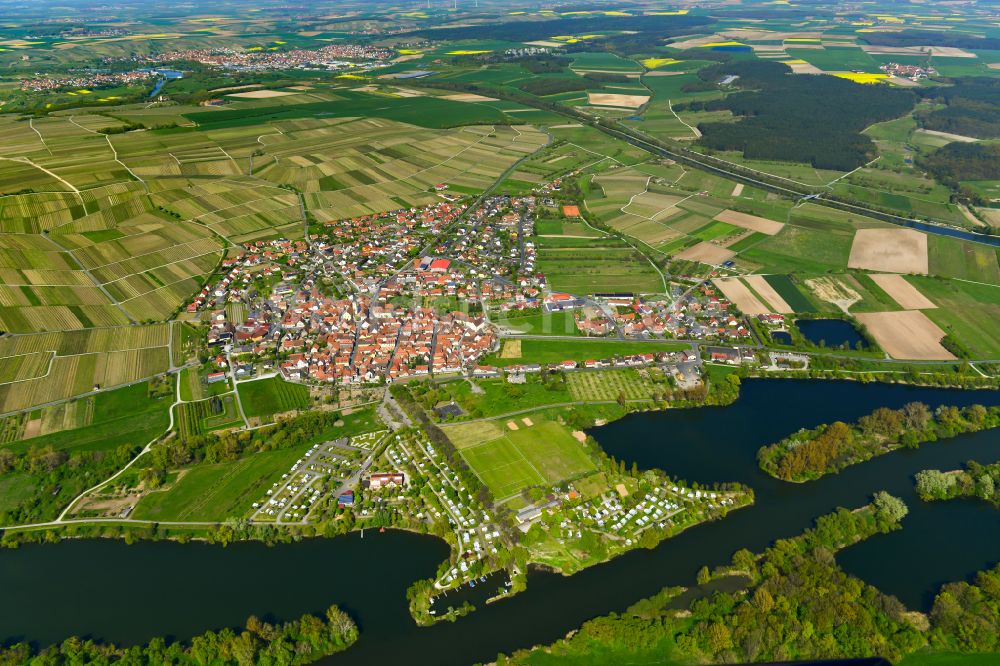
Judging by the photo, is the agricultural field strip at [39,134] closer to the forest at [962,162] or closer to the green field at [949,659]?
the green field at [949,659]

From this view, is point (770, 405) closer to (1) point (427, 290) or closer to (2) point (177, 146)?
(1) point (427, 290)

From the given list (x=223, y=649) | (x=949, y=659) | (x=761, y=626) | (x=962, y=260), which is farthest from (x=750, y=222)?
(x=223, y=649)

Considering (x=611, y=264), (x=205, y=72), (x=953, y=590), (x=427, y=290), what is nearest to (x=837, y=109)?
(x=611, y=264)

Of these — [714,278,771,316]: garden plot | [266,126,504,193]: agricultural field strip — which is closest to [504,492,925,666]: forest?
[714,278,771,316]: garden plot

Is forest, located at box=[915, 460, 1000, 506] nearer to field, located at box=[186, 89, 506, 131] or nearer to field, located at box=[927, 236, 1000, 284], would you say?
field, located at box=[927, 236, 1000, 284]

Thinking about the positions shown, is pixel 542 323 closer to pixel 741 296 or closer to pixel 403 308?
pixel 403 308

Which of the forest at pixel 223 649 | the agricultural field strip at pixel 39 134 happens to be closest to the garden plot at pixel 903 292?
the forest at pixel 223 649
